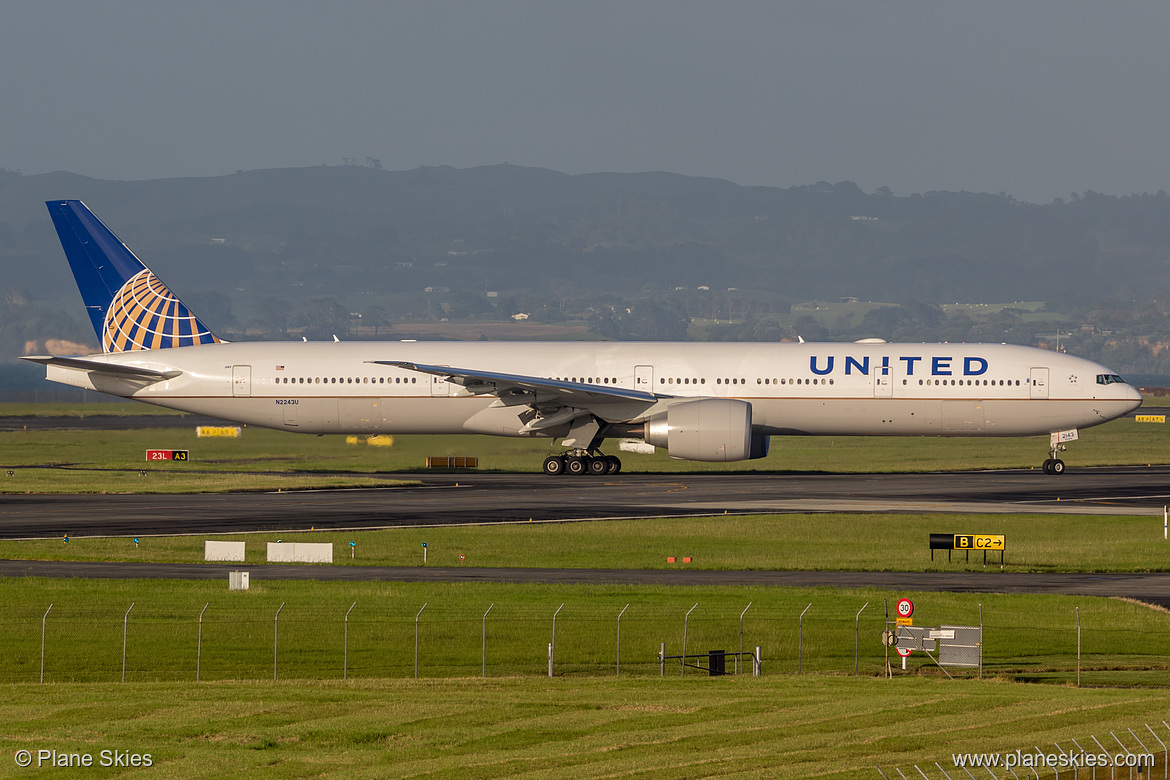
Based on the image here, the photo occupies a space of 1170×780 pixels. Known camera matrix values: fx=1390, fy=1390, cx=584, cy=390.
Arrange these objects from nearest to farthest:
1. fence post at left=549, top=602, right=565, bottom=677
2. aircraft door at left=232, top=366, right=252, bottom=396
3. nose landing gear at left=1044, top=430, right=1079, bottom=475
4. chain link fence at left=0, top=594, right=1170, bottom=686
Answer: fence post at left=549, top=602, right=565, bottom=677, chain link fence at left=0, top=594, right=1170, bottom=686, nose landing gear at left=1044, top=430, right=1079, bottom=475, aircraft door at left=232, top=366, right=252, bottom=396

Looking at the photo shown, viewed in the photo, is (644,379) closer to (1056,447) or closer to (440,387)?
(440,387)

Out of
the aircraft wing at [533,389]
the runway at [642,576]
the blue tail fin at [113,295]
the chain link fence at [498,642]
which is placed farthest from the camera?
the blue tail fin at [113,295]

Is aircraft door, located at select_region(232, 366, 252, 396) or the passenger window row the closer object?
the passenger window row

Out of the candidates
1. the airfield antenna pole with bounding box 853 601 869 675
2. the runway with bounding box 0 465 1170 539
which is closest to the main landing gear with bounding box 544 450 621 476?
the runway with bounding box 0 465 1170 539

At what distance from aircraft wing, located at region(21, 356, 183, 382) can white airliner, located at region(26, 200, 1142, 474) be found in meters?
0.09

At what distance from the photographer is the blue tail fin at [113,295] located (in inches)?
2616

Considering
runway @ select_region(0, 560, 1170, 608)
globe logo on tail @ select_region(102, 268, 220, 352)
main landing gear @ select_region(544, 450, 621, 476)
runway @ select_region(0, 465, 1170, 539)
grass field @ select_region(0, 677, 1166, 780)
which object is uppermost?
globe logo on tail @ select_region(102, 268, 220, 352)

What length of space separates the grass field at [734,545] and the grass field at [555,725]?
14225mm

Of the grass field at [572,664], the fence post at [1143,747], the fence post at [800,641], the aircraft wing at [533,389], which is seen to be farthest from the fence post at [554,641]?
the aircraft wing at [533,389]

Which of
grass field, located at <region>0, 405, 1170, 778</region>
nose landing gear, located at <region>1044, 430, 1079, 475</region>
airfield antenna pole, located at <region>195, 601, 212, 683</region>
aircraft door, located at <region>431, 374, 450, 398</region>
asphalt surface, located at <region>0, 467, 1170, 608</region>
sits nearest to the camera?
grass field, located at <region>0, 405, 1170, 778</region>

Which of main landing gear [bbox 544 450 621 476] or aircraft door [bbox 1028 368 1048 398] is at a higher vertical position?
aircraft door [bbox 1028 368 1048 398]

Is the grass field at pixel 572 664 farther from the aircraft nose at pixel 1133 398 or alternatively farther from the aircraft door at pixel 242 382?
the aircraft door at pixel 242 382

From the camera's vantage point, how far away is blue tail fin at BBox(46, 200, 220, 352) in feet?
218

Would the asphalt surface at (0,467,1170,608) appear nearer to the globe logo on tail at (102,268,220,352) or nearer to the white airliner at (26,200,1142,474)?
the white airliner at (26,200,1142,474)
